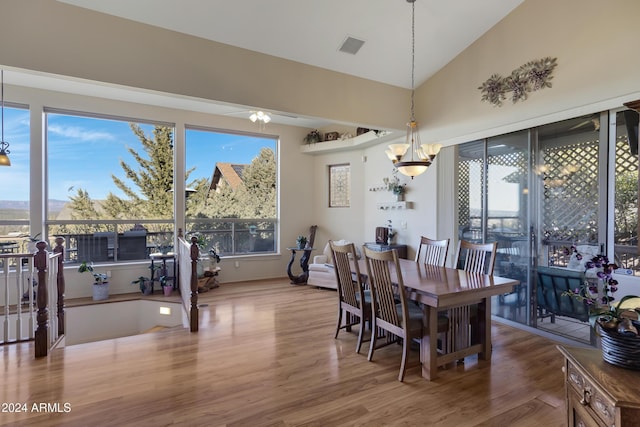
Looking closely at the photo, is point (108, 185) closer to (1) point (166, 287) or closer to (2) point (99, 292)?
(2) point (99, 292)

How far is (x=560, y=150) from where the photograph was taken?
3.52 m

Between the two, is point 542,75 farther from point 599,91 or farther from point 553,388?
point 553,388

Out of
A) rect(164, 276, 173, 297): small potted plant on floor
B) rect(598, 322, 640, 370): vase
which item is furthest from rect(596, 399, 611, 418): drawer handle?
rect(164, 276, 173, 297): small potted plant on floor

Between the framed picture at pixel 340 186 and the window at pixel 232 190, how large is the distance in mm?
1220

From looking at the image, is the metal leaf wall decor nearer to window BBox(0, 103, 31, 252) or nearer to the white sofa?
the white sofa

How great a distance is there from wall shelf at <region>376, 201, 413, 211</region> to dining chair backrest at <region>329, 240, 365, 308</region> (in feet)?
7.40

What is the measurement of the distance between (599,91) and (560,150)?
64 centimetres

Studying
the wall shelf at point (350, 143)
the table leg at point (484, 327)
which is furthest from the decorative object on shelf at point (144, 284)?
the table leg at point (484, 327)

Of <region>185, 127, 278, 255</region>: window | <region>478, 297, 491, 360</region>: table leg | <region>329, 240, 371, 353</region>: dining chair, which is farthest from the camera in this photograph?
<region>185, 127, 278, 255</region>: window

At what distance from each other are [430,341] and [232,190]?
4.93m

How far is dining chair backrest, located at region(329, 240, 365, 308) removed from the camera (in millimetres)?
3225

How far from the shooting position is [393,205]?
573 centimetres

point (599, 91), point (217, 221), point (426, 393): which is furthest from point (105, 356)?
point (599, 91)

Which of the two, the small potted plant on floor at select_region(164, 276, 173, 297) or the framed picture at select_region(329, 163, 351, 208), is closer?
the small potted plant on floor at select_region(164, 276, 173, 297)
